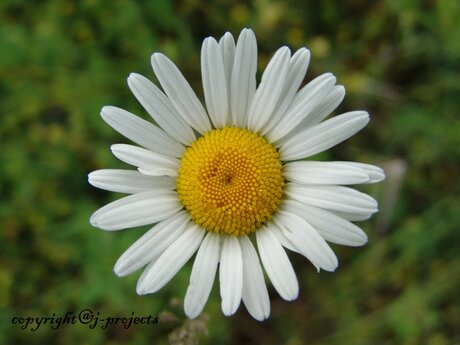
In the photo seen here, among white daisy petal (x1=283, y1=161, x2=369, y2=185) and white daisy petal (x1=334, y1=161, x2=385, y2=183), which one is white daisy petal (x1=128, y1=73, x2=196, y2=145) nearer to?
white daisy petal (x1=283, y1=161, x2=369, y2=185)

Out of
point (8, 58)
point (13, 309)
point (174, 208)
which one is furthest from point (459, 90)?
point (13, 309)

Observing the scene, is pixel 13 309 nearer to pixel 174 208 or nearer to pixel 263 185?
pixel 174 208

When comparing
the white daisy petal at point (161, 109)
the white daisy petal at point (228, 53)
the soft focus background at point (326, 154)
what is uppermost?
the white daisy petal at point (228, 53)

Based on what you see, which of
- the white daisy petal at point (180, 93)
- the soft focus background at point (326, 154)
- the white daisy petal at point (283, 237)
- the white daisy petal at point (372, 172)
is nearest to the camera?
the white daisy petal at point (372, 172)

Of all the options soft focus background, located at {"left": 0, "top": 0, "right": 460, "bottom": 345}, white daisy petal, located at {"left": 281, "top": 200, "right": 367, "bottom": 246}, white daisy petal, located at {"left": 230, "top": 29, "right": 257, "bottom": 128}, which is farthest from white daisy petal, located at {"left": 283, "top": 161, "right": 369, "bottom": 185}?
soft focus background, located at {"left": 0, "top": 0, "right": 460, "bottom": 345}

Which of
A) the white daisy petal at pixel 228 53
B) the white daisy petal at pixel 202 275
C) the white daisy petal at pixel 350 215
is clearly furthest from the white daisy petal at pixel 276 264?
the white daisy petal at pixel 228 53

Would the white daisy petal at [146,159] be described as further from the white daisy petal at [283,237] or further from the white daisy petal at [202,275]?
the white daisy petal at [283,237]

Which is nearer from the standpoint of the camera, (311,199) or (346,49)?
(311,199)

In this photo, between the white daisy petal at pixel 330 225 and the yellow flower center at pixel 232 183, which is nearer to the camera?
the white daisy petal at pixel 330 225
